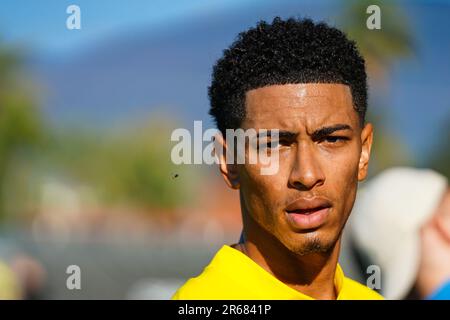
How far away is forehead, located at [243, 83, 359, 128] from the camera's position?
2.09 m

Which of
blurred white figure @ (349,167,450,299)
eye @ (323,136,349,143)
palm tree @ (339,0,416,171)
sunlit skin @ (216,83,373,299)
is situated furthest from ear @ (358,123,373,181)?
palm tree @ (339,0,416,171)

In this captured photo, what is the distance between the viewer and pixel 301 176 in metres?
2.01

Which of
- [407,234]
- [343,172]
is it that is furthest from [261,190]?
[407,234]

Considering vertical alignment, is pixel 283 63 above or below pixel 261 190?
above

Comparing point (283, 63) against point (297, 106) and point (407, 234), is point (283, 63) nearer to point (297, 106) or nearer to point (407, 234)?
point (297, 106)

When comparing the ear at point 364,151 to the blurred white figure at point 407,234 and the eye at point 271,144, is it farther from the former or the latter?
the blurred white figure at point 407,234

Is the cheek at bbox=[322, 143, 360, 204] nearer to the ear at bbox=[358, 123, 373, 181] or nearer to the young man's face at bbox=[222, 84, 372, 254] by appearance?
the young man's face at bbox=[222, 84, 372, 254]

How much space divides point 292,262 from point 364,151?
426mm

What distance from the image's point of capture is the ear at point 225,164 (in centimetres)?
226

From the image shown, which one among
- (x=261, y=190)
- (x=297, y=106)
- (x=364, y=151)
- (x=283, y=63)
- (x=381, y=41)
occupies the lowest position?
(x=261, y=190)

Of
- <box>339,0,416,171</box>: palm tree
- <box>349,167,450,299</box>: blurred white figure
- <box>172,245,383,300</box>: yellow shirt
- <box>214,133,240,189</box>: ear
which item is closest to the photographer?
<box>172,245,383,300</box>: yellow shirt

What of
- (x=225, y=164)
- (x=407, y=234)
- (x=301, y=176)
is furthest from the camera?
(x=407, y=234)

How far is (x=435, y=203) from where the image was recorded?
5.23m
